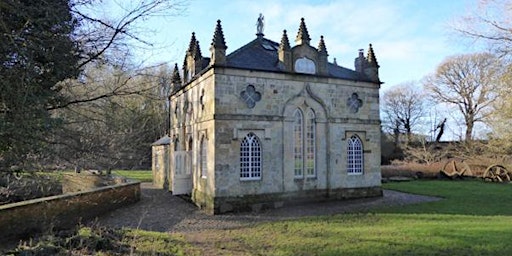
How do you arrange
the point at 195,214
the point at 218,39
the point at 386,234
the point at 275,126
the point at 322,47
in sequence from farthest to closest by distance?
the point at 322,47 → the point at 275,126 → the point at 218,39 → the point at 195,214 → the point at 386,234

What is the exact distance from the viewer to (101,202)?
1747cm

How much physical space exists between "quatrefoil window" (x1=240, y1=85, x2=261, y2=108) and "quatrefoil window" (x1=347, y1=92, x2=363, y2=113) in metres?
5.96

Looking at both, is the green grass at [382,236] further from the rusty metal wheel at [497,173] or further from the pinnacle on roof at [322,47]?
the rusty metal wheel at [497,173]

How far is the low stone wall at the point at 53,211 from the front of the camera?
12.0 meters

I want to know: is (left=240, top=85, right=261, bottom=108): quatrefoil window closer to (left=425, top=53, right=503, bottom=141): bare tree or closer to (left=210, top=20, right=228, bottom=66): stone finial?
Result: (left=210, top=20, right=228, bottom=66): stone finial

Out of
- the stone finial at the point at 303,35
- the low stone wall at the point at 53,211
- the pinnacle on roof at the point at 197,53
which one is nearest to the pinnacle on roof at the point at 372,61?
the stone finial at the point at 303,35

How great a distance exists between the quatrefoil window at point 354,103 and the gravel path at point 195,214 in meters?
5.06

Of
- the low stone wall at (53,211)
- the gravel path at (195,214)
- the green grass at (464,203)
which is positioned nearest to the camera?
the low stone wall at (53,211)

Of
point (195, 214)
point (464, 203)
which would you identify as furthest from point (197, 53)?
point (464, 203)

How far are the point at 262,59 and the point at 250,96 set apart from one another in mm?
2501

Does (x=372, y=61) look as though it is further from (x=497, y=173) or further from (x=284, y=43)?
(x=497, y=173)

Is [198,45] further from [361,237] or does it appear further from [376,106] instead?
[361,237]

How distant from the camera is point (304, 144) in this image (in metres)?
20.6

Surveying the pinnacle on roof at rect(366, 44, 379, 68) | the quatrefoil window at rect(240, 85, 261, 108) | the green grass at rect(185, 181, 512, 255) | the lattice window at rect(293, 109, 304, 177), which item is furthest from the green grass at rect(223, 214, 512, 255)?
the pinnacle on roof at rect(366, 44, 379, 68)
